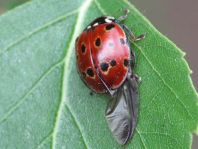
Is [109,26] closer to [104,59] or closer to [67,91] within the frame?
[104,59]

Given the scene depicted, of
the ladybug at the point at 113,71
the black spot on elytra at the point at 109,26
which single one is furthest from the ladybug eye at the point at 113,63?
the black spot on elytra at the point at 109,26

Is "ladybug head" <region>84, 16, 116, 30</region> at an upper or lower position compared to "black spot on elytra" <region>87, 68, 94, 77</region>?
upper

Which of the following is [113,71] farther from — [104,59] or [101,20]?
[101,20]

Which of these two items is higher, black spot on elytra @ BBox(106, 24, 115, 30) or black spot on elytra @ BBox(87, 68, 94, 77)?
black spot on elytra @ BBox(106, 24, 115, 30)

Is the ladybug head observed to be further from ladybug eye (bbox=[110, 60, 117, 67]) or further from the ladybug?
ladybug eye (bbox=[110, 60, 117, 67])

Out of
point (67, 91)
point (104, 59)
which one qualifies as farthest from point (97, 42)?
point (67, 91)

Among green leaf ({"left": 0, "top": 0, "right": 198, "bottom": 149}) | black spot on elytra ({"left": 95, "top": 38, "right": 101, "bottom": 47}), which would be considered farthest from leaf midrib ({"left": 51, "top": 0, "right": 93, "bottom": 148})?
black spot on elytra ({"left": 95, "top": 38, "right": 101, "bottom": 47})

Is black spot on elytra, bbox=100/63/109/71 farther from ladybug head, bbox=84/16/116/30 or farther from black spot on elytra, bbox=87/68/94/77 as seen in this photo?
ladybug head, bbox=84/16/116/30
